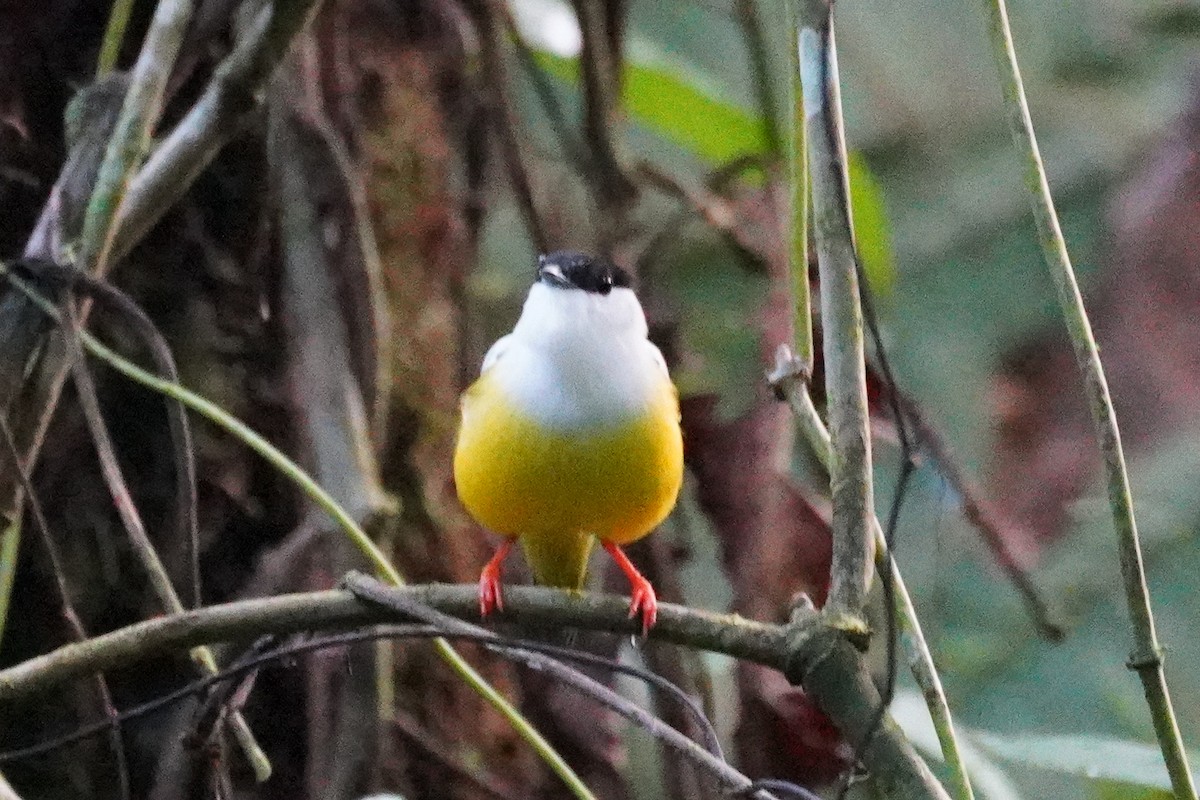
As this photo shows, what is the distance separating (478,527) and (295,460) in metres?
0.30

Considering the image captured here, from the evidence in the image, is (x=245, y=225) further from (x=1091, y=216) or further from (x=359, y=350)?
(x=1091, y=216)

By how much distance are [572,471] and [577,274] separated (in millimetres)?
198

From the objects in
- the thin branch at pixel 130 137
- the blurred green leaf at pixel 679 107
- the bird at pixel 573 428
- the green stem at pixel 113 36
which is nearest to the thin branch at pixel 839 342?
the bird at pixel 573 428

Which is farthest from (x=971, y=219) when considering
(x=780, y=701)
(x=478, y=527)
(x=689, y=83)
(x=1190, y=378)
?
(x=780, y=701)

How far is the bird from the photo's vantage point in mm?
1271

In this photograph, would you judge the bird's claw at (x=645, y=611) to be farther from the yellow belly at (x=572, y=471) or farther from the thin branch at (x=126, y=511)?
the thin branch at (x=126, y=511)

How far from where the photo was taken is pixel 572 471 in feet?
4.16

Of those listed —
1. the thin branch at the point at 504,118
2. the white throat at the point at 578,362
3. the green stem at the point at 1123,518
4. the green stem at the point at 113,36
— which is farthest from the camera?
the thin branch at the point at 504,118

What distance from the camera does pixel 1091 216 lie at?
3.94m

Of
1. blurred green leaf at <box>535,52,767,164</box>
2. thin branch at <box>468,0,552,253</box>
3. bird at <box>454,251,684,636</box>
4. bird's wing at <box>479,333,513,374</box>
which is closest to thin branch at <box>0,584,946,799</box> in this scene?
bird at <box>454,251,684,636</box>

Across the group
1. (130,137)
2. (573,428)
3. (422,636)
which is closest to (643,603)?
(422,636)

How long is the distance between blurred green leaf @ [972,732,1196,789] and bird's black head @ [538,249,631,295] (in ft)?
1.76

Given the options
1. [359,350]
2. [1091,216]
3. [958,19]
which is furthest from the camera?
[958,19]

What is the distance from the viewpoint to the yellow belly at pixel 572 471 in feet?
4.17
